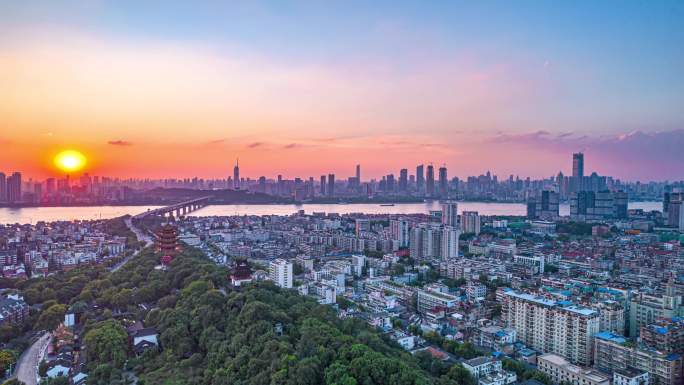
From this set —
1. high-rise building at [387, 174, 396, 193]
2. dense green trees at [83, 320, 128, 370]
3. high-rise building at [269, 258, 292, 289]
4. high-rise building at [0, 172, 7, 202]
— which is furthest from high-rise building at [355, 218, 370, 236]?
high-rise building at [387, 174, 396, 193]

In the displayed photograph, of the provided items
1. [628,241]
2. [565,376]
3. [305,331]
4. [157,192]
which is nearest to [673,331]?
[565,376]

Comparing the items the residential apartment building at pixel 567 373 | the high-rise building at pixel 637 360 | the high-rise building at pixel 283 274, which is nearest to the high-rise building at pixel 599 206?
the high-rise building at pixel 283 274

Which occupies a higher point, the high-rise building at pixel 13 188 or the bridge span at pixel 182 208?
the high-rise building at pixel 13 188

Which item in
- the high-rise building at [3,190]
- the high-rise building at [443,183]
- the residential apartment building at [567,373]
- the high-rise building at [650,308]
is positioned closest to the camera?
the residential apartment building at [567,373]

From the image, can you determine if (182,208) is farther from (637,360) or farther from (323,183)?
(637,360)

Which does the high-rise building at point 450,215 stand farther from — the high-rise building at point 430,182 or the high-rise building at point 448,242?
the high-rise building at point 430,182

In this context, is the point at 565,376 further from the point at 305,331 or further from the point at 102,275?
the point at 102,275

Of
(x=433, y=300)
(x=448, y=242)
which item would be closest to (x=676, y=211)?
(x=448, y=242)

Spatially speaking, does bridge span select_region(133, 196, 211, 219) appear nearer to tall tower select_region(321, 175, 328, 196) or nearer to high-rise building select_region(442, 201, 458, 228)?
tall tower select_region(321, 175, 328, 196)
